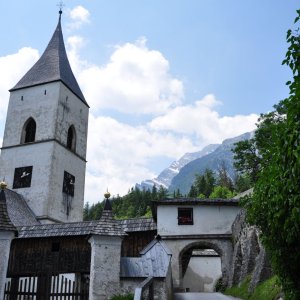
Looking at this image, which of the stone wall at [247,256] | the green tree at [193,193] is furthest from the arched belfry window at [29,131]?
the green tree at [193,193]

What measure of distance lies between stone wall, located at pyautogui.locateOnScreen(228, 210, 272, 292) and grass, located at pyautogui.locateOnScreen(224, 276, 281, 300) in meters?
0.42

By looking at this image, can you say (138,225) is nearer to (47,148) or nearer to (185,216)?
(185,216)

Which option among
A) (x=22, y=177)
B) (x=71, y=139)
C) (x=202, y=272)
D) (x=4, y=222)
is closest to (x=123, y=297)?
(x=4, y=222)

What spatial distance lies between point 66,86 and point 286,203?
31097mm

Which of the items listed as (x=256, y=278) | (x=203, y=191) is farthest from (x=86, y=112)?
(x=203, y=191)

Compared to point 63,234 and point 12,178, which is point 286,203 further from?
point 12,178

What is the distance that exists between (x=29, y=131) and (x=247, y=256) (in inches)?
872

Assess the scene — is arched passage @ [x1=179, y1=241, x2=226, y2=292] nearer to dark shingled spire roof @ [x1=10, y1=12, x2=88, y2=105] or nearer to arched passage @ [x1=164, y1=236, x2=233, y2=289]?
arched passage @ [x1=164, y1=236, x2=233, y2=289]

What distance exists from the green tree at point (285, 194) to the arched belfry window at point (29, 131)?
27641 millimetres

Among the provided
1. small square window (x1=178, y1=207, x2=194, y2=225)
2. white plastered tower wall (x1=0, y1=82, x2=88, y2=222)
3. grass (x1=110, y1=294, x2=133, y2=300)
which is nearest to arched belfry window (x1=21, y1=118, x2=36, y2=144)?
white plastered tower wall (x1=0, y1=82, x2=88, y2=222)

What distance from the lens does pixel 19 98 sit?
36719 mm

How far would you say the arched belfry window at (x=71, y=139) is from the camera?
36531 mm

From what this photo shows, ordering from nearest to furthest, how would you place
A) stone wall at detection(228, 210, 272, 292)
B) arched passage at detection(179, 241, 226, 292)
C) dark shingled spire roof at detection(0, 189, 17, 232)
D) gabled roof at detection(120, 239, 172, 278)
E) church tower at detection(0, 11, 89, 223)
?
gabled roof at detection(120, 239, 172, 278) < dark shingled spire roof at detection(0, 189, 17, 232) < stone wall at detection(228, 210, 272, 292) < church tower at detection(0, 11, 89, 223) < arched passage at detection(179, 241, 226, 292)

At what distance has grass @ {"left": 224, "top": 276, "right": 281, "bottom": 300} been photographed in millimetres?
14194
